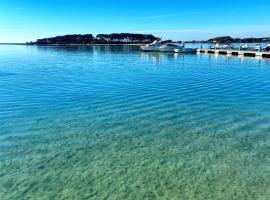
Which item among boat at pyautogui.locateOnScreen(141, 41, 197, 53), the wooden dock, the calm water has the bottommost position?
the calm water

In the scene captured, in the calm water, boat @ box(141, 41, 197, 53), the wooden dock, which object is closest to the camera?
the calm water

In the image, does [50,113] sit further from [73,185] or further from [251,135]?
[251,135]

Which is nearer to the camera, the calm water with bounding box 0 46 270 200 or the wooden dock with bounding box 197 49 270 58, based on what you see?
the calm water with bounding box 0 46 270 200

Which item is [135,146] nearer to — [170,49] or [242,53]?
[242,53]

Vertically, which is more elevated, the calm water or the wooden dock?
the wooden dock

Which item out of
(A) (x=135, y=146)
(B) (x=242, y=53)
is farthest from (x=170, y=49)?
(A) (x=135, y=146)

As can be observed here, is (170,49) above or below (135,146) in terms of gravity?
above

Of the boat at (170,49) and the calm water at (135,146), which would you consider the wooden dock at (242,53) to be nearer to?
the boat at (170,49)

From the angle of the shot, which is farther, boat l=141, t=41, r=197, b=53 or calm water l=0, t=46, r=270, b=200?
boat l=141, t=41, r=197, b=53

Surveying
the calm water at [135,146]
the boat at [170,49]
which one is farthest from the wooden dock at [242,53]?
the calm water at [135,146]

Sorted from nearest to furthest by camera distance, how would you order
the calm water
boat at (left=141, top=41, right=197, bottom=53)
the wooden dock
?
the calm water, the wooden dock, boat at (left=141, top=41, right=197, bottom=53)

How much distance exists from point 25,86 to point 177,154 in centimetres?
1783

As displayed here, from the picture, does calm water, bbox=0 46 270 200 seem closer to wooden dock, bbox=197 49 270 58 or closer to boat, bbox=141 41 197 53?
wooden dock, bbox=197 49 270 58

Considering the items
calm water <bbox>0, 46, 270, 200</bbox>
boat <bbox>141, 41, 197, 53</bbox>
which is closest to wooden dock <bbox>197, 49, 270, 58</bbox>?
boat <bbox>141, 41, 197, 53</bbox>
